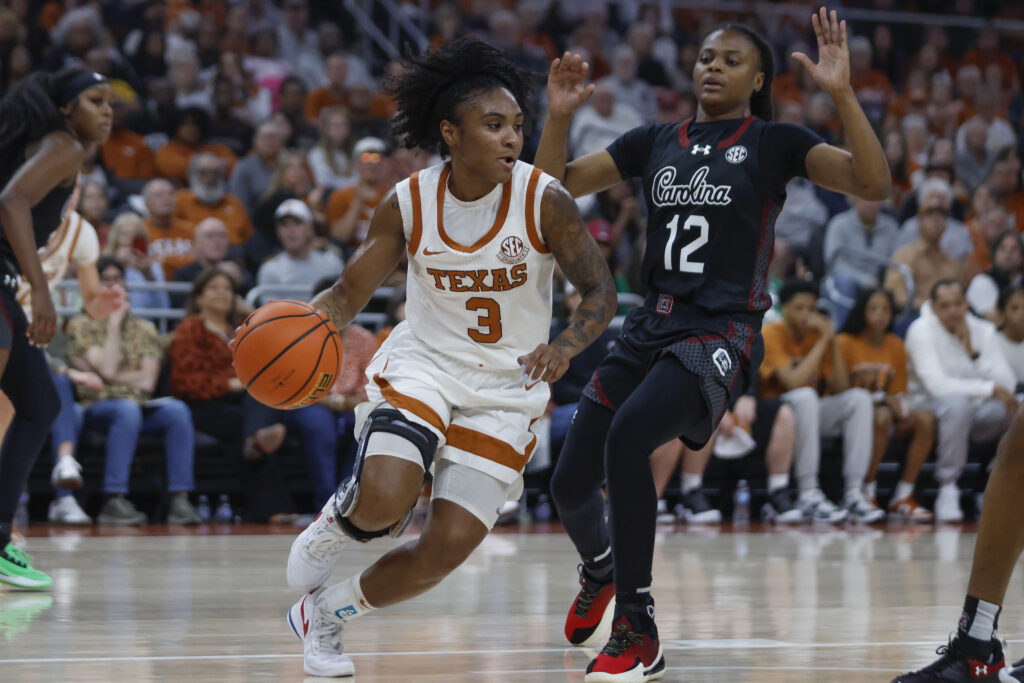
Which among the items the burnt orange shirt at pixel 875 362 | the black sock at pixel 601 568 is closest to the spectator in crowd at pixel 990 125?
the burnt orange shirt at pixel 875 362

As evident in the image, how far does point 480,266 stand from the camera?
3914 millimetres

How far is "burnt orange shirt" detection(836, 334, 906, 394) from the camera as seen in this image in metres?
9.79

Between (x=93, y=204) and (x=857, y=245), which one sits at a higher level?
(x=93, y=204)

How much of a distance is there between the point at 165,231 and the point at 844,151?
23.2 ft

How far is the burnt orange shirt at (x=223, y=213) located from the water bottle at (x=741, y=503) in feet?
13.8

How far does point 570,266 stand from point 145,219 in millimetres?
6892

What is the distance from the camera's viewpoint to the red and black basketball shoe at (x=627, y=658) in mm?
3719

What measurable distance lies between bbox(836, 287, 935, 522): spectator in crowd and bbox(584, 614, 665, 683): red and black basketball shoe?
632 centimetres

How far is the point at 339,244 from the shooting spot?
10.3m

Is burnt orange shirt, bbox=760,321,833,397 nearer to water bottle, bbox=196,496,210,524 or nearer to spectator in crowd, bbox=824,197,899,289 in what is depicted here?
spectator in crowd, bbox=824,197,899,289

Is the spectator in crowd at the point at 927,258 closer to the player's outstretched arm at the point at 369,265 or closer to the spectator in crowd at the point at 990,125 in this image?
the spectator in crowd at the point at 990,125

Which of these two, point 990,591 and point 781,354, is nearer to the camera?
point 990,591

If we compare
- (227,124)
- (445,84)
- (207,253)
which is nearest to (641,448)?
(445,84)

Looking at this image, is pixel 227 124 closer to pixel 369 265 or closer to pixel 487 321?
pixel 369 265
